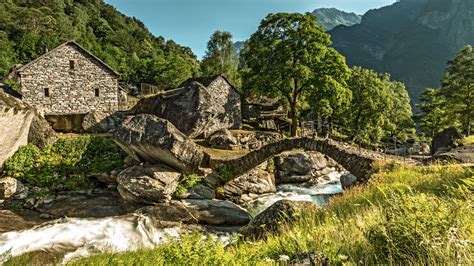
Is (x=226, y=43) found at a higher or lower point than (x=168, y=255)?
higher

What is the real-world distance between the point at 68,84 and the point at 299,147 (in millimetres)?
22485

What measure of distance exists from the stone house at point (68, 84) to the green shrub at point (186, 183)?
15.1 metres

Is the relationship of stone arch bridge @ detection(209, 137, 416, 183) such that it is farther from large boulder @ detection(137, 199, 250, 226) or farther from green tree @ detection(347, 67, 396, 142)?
green tree @ detection(347, 67, 396, 142)

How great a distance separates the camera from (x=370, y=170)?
13.6 m

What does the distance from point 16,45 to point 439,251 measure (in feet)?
235

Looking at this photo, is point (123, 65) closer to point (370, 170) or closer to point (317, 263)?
point (370, 170)

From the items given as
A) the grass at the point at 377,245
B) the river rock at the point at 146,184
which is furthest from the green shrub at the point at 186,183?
the grass at the point at 377,245

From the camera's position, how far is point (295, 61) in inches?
1155

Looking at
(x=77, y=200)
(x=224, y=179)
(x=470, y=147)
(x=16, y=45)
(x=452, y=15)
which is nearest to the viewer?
(x=77, y=200)

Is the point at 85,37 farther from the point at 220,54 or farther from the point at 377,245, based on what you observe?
the point at 377,245

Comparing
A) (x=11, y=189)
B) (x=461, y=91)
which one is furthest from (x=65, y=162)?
(x=461, y=91)

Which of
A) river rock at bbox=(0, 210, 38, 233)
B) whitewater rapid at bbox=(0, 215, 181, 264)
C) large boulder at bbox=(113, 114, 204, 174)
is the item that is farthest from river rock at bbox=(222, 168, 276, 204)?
river rock at bbox=(0, 210, 38, 233)

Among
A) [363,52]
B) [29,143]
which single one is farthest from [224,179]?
[363,52]

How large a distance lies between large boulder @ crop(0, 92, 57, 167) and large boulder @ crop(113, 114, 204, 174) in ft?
22.3
